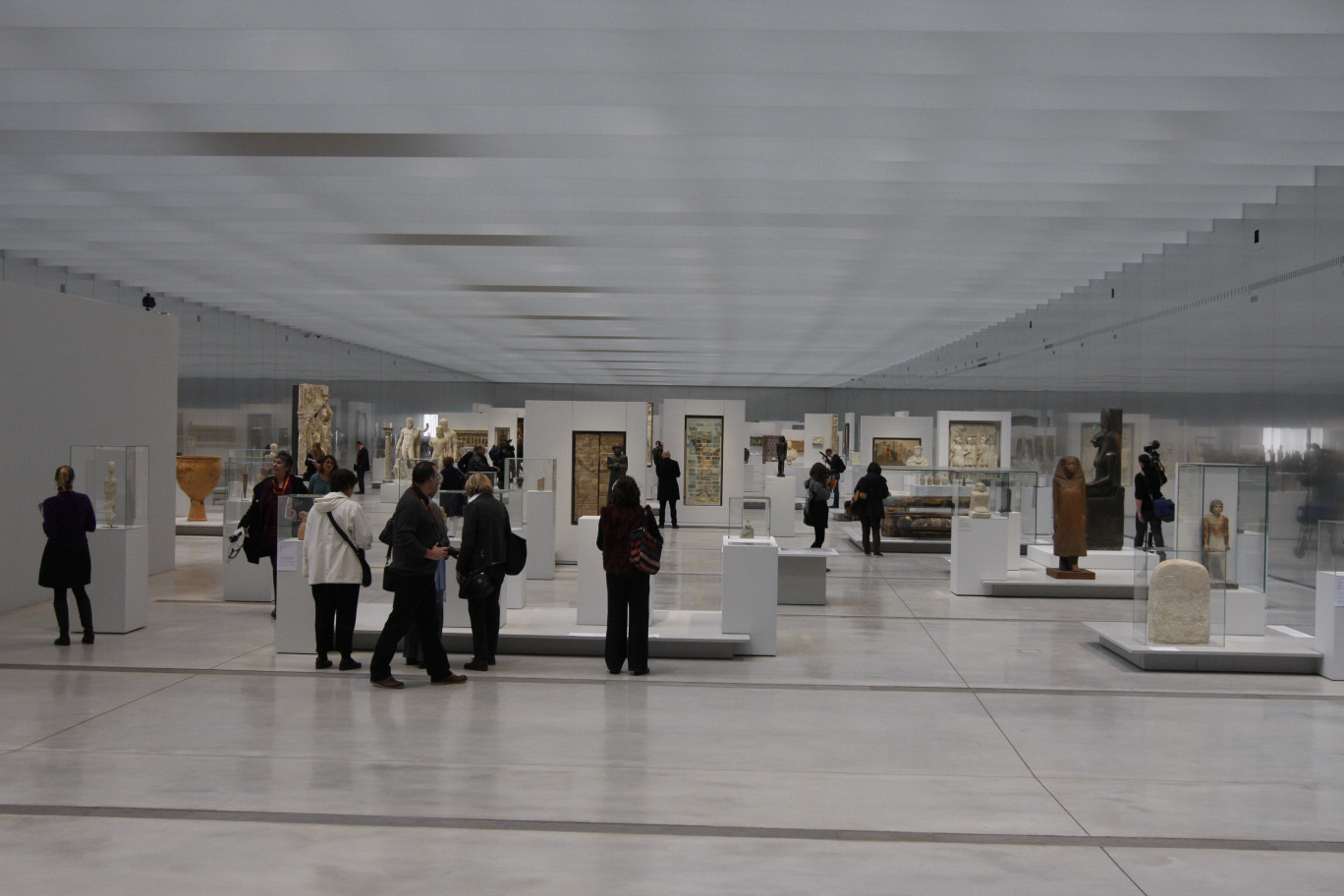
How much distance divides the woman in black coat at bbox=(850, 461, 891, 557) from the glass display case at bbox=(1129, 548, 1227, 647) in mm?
8991

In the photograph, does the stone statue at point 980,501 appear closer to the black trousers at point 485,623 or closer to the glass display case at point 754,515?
the glass display case at point 754,515

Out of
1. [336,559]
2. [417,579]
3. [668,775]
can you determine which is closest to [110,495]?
[336,559]

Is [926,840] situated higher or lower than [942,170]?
lower

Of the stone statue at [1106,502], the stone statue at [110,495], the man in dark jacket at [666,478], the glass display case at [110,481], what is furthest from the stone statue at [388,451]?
the stone statue at [110,495]

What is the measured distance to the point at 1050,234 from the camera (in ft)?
52.0

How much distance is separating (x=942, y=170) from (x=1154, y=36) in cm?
398

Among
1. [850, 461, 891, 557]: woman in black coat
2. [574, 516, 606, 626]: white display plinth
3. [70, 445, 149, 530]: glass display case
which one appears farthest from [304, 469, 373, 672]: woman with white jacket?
[850, 461, 891, 557]: woman in black coat

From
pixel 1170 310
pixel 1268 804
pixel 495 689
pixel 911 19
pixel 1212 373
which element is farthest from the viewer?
pixel 1170 310

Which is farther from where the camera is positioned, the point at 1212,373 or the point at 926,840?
the point at 1212,373

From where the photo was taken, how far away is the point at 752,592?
1008 cm

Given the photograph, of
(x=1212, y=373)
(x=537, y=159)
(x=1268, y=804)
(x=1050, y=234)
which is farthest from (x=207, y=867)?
(x=1212, y=373)

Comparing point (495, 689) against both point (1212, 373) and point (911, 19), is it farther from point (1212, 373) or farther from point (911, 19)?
point (1212, 373)

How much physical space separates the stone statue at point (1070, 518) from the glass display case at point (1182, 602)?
4872mm

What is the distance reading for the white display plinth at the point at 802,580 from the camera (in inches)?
538
